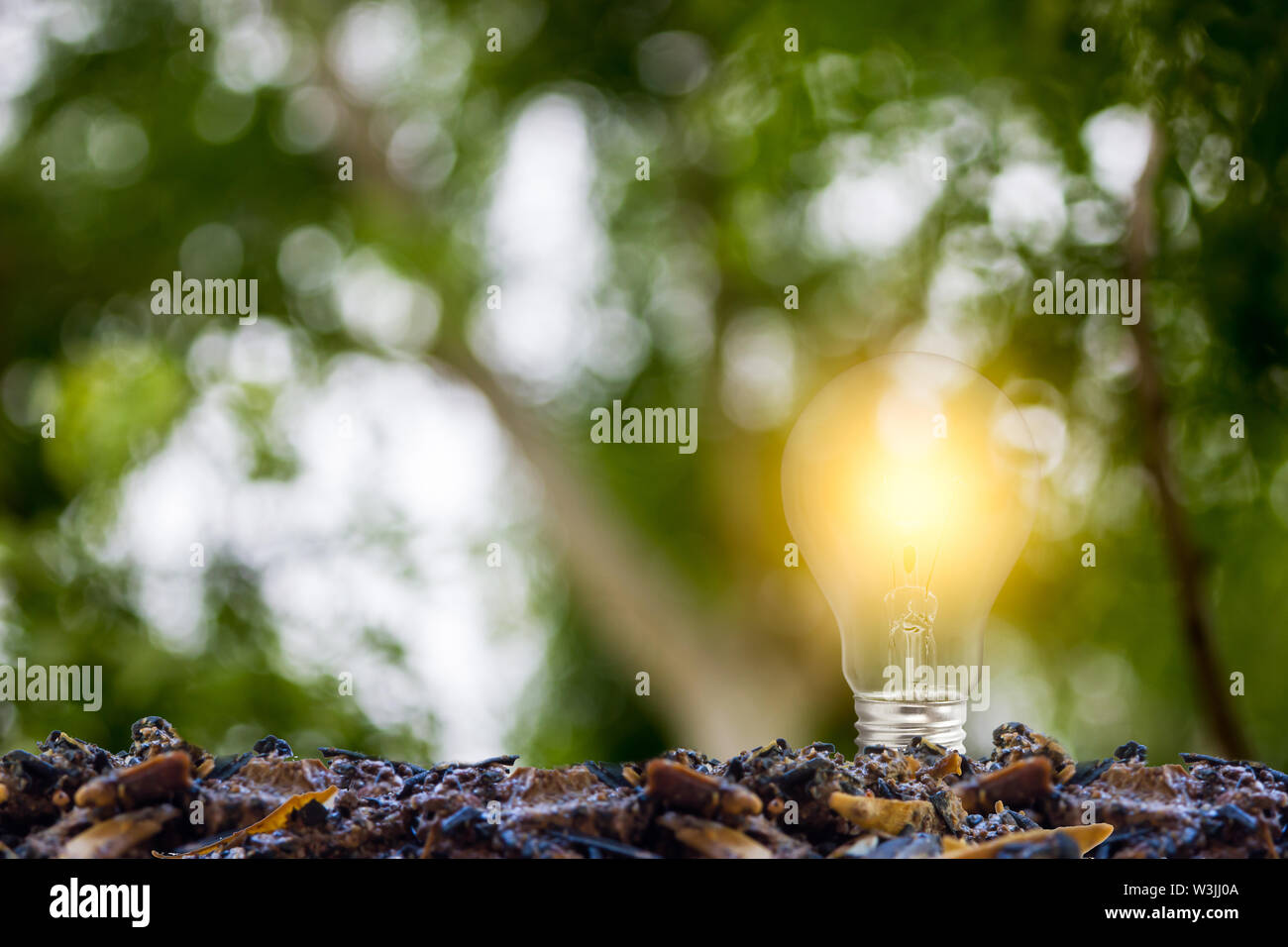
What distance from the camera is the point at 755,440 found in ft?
4.45

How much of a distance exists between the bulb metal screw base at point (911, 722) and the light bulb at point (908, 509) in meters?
0.08

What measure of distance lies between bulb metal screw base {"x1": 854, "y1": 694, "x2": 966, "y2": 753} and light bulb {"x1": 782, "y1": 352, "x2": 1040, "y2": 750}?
0.08 meters

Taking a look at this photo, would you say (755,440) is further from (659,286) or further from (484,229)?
(484,229)

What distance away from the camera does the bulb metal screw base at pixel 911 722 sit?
473 mm

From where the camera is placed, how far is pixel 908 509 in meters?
0.61

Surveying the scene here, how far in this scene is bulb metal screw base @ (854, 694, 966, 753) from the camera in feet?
1.55

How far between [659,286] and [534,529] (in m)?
0.37

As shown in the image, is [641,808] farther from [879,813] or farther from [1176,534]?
[1176,534]

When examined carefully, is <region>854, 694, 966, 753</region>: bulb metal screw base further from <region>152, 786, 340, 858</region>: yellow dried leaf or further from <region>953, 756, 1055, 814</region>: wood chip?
<region>152, 786, 340, 858</region>: yellow dried leaf

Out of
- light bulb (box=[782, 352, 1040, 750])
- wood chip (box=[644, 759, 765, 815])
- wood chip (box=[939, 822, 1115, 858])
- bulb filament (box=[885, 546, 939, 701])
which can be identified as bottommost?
wood chip (box=[939, 822, 1115, 858])

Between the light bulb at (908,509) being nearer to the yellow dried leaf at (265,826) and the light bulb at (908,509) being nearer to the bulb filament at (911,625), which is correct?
the bulb filament at (911,625)

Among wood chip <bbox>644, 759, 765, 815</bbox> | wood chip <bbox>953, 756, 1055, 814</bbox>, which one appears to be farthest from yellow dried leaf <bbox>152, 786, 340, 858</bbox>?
wood chip <bbox>953, 756, 1055, 814</bbox>
